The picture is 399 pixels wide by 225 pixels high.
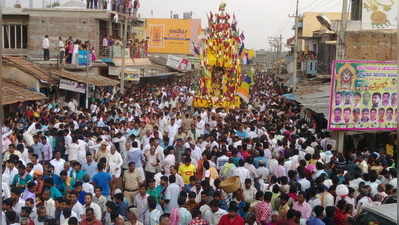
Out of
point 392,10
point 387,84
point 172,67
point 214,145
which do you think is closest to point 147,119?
point 214,145

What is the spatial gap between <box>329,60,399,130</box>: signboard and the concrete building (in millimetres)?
17185

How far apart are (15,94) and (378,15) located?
12758 millimetres

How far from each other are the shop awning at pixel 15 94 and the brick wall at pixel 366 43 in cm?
1060

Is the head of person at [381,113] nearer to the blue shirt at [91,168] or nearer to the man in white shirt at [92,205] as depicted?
the blue shirt at [91,168]

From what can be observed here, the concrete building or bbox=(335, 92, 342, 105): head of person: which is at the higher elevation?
the concrete building

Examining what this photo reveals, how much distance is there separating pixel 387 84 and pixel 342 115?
4.45 feet

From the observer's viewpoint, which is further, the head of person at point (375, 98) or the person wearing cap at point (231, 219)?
the head of person at point (375, 98)

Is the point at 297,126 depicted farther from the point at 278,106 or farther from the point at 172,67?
the point at 172,67

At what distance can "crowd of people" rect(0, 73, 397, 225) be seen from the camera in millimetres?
7258

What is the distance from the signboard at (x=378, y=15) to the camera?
790 inches

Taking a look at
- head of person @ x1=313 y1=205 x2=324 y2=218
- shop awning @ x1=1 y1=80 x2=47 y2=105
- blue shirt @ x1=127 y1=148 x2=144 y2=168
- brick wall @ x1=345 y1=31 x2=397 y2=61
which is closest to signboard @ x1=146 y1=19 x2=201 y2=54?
brick wall @ x1=345 y1=31 x2=397 y2=61

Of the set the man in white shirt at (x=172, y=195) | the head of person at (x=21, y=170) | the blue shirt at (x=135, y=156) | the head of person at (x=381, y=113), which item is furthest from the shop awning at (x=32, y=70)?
the man in white shirt at (x=172, y=195)

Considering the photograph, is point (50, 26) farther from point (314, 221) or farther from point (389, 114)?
point (314, 221)

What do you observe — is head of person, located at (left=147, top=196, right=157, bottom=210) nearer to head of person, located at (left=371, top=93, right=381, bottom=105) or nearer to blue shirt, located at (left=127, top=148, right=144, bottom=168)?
blue shirt, located at (left=127, top=148, right=144, bottom=168)
